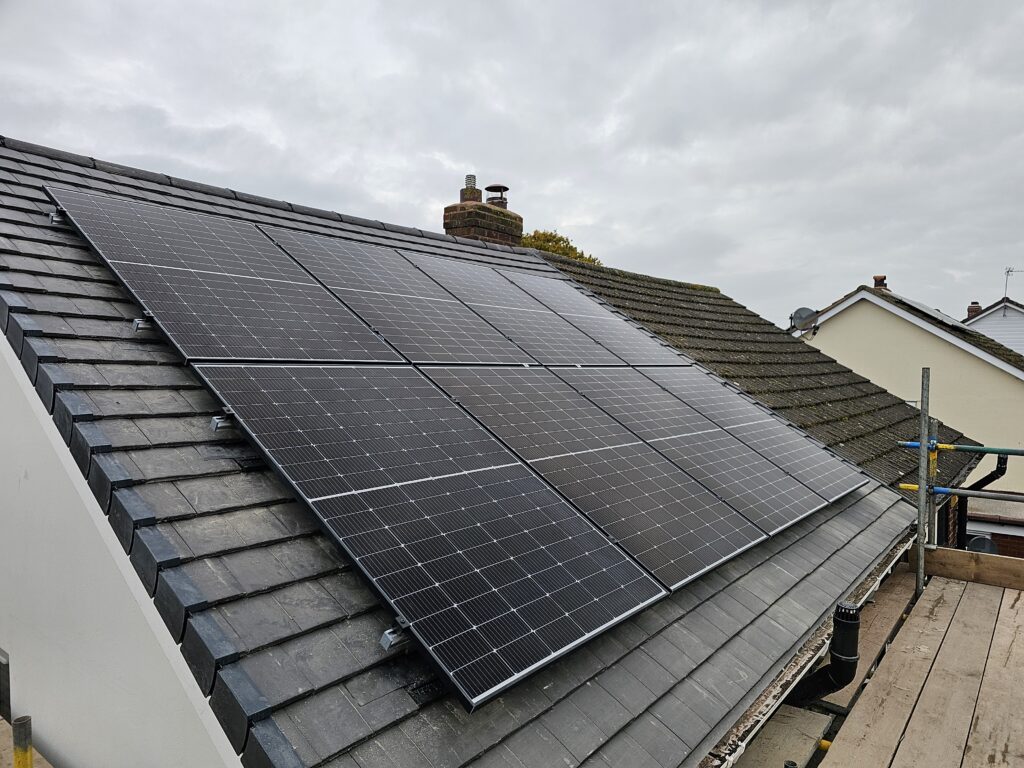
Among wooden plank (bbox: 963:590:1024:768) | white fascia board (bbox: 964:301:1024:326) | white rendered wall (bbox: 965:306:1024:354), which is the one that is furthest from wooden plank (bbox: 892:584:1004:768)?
white fascia board (bbox: 964:301:1024:326)

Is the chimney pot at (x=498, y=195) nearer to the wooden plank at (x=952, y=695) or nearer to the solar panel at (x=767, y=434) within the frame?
the solar panel at (x=767, y=434)

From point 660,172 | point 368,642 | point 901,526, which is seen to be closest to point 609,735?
point 368,642

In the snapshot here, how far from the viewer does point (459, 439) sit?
175 inches

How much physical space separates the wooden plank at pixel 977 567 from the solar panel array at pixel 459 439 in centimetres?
127

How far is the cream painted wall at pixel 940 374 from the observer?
1962 cm

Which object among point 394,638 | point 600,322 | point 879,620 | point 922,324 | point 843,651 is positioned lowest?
→ point 879,620

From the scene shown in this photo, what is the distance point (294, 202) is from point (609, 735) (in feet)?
25.4

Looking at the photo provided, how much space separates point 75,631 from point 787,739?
477 cm

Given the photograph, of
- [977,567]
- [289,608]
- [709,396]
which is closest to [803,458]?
[709,396]

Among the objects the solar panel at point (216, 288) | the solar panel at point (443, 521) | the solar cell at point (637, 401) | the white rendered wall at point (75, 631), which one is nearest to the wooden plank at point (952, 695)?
the solar panel at point (443, 521)

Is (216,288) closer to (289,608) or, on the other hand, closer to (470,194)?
(289,608)

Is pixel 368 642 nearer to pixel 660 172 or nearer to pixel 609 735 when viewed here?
pixel 609 735

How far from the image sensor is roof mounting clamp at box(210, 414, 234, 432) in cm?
384

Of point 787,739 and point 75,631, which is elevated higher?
point 75,631
